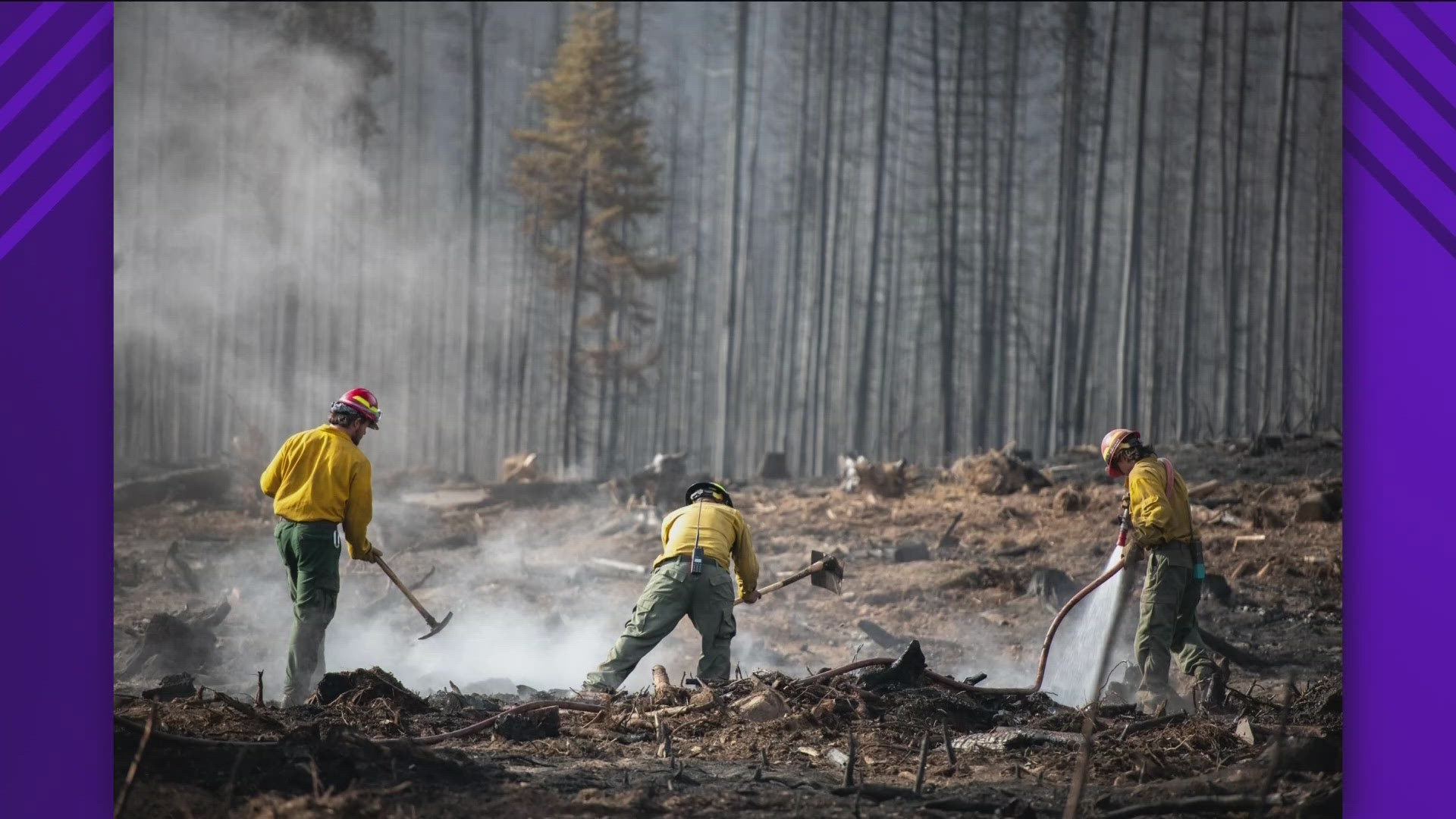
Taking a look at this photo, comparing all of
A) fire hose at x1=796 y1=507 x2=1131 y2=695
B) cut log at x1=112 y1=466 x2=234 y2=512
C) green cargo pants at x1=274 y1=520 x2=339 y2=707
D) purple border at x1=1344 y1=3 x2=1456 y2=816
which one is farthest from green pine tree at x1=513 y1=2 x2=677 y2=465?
purple border at x1=1344 y1=3 x2=1456 y2=816

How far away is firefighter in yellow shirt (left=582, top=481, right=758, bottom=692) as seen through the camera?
25.1ft

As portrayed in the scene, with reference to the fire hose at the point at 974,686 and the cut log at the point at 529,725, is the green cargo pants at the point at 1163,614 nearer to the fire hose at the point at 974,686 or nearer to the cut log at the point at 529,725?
the fire hose at the point at 974,686

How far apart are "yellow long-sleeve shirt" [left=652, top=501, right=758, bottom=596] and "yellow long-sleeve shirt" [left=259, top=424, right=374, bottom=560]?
198cm

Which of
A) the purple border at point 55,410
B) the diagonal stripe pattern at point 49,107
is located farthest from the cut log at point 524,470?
the diagonal stripe pattern at point 49,107

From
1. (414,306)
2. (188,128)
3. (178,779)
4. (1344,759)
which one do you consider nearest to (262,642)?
(178,779)

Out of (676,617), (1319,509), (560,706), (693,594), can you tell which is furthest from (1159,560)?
(1319,509)

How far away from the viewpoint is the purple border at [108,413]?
180 inches

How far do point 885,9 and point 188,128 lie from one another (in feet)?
59.1

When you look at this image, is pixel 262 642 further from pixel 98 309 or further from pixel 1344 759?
pixel 1344 759

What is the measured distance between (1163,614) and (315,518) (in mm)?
5652

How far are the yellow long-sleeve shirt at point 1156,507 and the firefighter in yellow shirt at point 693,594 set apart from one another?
105 inches

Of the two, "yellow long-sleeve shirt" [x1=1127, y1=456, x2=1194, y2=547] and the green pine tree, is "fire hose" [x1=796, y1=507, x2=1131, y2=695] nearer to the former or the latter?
"yellow long-sleeve shirt" [x1=1127, y1=456, x2=1194, y2=547]

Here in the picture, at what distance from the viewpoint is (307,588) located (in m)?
7.39

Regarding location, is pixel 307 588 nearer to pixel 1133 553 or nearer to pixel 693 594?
pixel 693 594
